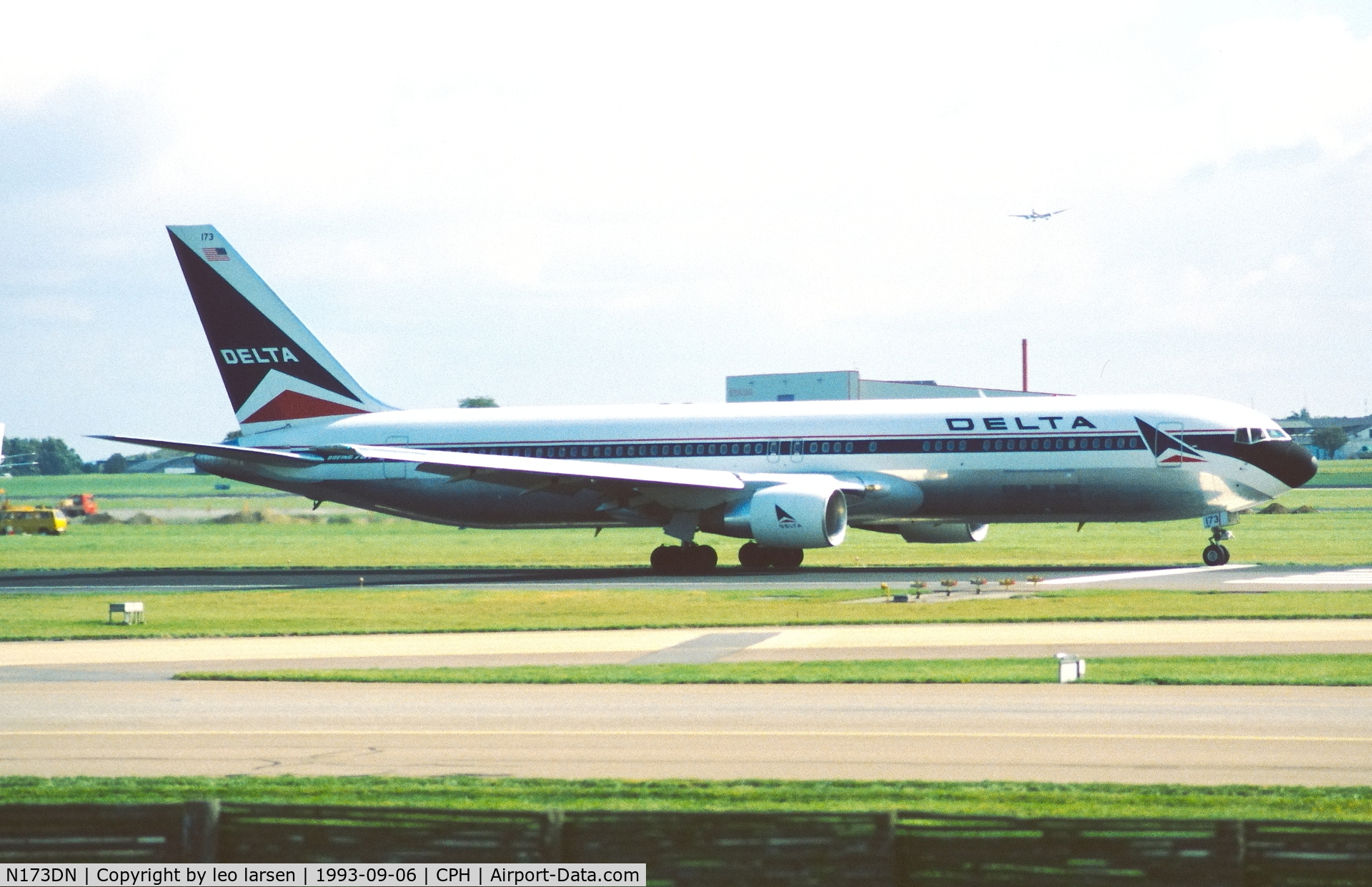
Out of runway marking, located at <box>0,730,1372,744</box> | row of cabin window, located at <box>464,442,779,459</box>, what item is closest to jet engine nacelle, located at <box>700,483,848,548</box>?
row of cabin window, located at <box>464,442,779,459</box>

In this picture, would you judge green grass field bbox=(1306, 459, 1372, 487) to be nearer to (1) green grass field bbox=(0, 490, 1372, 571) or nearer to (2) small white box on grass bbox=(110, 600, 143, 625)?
(1) green grass field bbox=(0, 490, 1372, 571)

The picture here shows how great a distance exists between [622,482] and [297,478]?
11629 millimetres

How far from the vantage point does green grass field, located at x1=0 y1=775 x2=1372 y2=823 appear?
12242mm

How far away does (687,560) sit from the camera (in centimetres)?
4403

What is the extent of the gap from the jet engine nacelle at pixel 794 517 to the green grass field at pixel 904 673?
19108mm

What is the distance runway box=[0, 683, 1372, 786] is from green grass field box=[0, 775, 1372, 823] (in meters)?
0.48

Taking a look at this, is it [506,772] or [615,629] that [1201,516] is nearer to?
[615,629]

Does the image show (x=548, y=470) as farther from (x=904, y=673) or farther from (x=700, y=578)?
(x=904, y=673)

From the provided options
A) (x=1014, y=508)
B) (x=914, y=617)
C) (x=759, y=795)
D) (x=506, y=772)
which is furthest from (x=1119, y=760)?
(x=1014, y=508)

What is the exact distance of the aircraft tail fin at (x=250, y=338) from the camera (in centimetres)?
4894

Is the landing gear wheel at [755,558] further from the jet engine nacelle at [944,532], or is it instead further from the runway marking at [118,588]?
the runway marking at [118,588]

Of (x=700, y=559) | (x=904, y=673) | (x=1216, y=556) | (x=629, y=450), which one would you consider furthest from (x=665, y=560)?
(x=904, y=673)

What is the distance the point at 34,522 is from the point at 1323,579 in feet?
211

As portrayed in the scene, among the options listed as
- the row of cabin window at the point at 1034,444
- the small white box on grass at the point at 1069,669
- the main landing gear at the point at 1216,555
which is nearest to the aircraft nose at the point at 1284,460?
the main landing gear at the point at 1216,555
